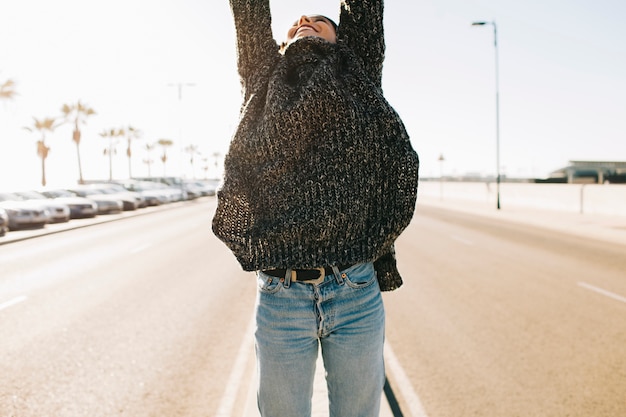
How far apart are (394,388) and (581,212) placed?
2005 centimetres

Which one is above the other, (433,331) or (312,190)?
(312,190)

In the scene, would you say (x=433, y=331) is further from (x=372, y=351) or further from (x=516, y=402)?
(x=372, y=351)

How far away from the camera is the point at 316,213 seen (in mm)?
1421

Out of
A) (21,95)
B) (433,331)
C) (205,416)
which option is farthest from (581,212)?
(21,95)

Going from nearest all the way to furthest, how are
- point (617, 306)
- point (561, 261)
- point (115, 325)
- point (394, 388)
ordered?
point (394, 388) < point (115, 325) < point (617, 306) < point (561, 261)

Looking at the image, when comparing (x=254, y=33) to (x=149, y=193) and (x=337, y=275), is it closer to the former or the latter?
(x=337, y=275)

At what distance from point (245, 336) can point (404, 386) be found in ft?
6.65

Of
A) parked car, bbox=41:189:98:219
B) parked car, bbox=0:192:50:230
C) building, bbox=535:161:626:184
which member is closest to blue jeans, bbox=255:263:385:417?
parked car, bbox=0:192:50:230

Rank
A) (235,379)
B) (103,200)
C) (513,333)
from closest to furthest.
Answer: (235,379) < (513,333) < (103,200)

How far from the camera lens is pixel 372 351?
1509mm

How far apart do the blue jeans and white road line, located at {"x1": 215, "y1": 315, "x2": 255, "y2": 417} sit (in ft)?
7.01

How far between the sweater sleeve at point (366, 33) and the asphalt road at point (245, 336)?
2587 millimetres

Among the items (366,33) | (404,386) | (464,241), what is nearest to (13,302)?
(404,386)

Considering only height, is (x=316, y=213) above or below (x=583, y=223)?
above
